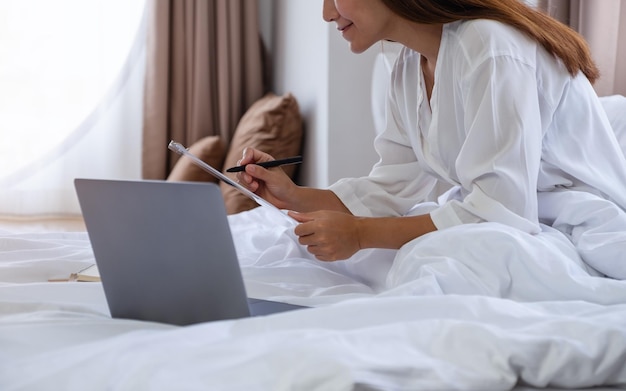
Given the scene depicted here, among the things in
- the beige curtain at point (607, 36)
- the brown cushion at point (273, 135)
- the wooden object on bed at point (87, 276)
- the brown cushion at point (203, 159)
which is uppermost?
the beige curtain at point (607, 36)

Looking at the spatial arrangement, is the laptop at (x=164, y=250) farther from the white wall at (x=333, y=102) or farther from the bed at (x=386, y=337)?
the white wall at (x=333, y=102)

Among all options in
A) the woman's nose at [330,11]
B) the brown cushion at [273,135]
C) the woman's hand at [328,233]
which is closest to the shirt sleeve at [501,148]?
the woman's hand at [328,233]

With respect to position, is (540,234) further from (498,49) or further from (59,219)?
(59,219)

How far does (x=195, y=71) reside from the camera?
362 cm

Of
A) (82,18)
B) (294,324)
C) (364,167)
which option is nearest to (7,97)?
(82,18)

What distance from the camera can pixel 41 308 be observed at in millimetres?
1033

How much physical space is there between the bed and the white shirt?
133 millimetres

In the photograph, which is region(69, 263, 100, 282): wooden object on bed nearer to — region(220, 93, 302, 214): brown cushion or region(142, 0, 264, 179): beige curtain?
region(220, 93, 302, 214): brown cushion

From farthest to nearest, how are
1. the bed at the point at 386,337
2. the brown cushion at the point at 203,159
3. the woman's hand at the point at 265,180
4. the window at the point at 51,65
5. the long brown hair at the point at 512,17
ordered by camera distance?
the window at the point at 51,65
the brown cushion at the point at 203,159
the woman's hand at the point at 265,180
the long brown hair at the point at 512,17
the bed at the point at 386,337

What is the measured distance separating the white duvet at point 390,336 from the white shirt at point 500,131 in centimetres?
13

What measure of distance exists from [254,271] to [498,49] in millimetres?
533

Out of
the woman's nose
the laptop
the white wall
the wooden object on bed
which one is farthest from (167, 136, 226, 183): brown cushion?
the laptop

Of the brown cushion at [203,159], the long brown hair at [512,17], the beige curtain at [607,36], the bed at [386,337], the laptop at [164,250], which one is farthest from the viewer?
the brown cushion at [203,159]

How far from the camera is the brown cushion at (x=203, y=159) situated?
3240 millimetres
